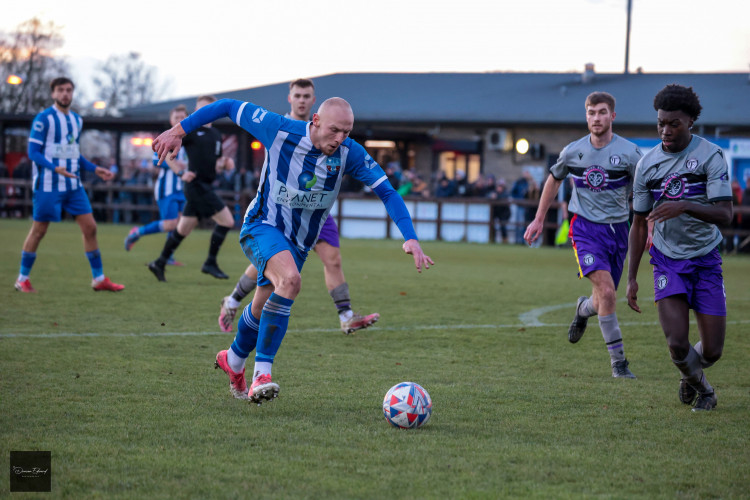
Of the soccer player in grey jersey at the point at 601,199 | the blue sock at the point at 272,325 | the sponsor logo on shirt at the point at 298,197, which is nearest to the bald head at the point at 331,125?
the sponsor logo on shirt at the point at 298,197

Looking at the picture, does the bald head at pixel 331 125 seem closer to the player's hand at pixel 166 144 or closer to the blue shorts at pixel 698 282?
the player's hand at pixel 166 144

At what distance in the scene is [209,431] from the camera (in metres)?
4.76

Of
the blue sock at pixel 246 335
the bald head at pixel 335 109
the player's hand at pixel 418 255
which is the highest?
the bald head at pixel 335 109

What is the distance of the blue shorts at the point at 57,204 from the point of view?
10820mm

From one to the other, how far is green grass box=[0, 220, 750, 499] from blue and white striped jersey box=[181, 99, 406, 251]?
43.9 inches

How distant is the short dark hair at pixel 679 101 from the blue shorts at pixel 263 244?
7.79 ft

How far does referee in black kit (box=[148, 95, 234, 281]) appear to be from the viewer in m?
12.8

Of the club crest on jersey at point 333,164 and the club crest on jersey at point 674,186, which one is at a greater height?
the club crest on jersey at point 333,164

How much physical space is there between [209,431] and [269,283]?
138 centimetres

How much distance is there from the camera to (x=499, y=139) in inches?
1314

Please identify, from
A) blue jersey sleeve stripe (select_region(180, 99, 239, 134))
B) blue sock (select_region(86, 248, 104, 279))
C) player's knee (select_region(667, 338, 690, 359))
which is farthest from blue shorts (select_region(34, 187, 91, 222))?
player's knee (select_region(667, 338, 690, 359))

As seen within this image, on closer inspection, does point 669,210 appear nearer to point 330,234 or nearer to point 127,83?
point 330,234

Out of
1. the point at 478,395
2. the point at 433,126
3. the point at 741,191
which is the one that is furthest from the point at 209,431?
the point at 433,126

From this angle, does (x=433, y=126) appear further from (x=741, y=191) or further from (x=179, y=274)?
(x=179, y=274)
